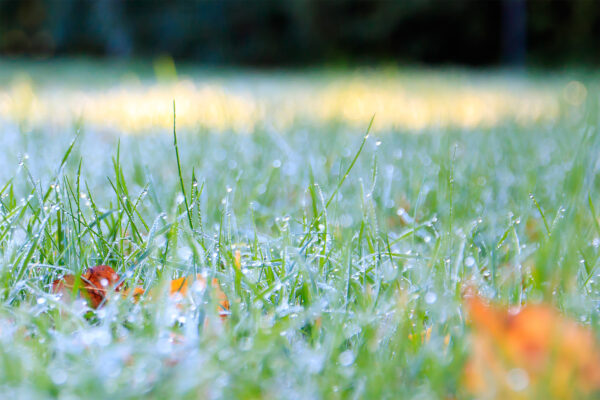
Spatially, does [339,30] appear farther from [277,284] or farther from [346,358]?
[346,358]

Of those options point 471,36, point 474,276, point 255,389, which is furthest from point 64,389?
point 471,36

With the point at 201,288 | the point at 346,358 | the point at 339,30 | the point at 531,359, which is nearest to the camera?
the point at 531,359

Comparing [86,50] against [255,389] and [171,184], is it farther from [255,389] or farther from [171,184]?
[255,389]

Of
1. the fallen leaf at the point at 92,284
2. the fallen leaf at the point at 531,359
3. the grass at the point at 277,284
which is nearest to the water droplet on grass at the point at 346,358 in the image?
the grass at the point at 277,284

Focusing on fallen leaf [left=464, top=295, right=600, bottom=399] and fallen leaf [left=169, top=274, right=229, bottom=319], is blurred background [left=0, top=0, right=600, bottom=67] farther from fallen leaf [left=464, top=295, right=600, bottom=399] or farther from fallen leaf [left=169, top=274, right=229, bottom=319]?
fallen leaf [left=464, top=295, right=600, bottom=399]

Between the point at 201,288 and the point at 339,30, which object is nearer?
the point at 201,288

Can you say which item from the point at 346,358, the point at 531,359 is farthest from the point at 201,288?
the point at 531,359

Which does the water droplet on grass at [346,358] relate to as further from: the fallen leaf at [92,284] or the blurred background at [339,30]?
the blurred background at [339,30]
